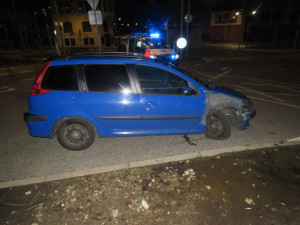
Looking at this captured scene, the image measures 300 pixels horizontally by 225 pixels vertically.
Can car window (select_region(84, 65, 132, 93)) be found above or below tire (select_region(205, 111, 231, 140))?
above

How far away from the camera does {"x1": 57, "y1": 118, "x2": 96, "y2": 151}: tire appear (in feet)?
12.9

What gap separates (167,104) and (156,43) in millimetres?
9050

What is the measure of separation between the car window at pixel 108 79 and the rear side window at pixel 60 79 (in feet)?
0.95

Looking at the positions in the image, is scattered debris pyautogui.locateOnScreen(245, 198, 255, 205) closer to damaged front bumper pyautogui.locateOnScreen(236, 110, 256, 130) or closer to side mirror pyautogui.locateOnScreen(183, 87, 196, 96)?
damaged front bumper pyautogui.locateOnScreen(236, 110, 256, 130)

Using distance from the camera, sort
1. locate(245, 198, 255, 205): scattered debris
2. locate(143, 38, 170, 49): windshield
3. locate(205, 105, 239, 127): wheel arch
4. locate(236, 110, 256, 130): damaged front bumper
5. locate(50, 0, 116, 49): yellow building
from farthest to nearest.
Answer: locate(50, 0, 116, 49): yellow building < locate(143, 38, 170, 49): windshield < locate(236, 110, 256, 130): damaged front bumper < locate(205, 105, 239, 127): wheel arch < locate(245, 198, 255, 205): scattered debris

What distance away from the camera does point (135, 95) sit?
3771mm

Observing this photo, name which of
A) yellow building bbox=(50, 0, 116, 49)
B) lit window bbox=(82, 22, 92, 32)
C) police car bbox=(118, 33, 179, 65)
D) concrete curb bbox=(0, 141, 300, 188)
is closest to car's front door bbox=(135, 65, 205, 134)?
concrete curb bbox=(0, 141, 300, 188)

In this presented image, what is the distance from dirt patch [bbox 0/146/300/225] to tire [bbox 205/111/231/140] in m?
0.86

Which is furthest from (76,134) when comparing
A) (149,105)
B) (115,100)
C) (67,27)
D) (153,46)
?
(67,27)

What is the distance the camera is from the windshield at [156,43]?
463 inches

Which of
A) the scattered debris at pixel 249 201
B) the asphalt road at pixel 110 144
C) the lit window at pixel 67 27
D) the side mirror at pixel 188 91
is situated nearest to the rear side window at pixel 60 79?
the asphalt road at pixel 110 144

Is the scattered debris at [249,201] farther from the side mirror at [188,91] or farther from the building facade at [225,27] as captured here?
the building facade at [225,27]

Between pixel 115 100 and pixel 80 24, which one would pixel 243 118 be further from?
pixel 80 24

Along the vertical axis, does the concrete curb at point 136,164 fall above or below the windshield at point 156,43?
below
